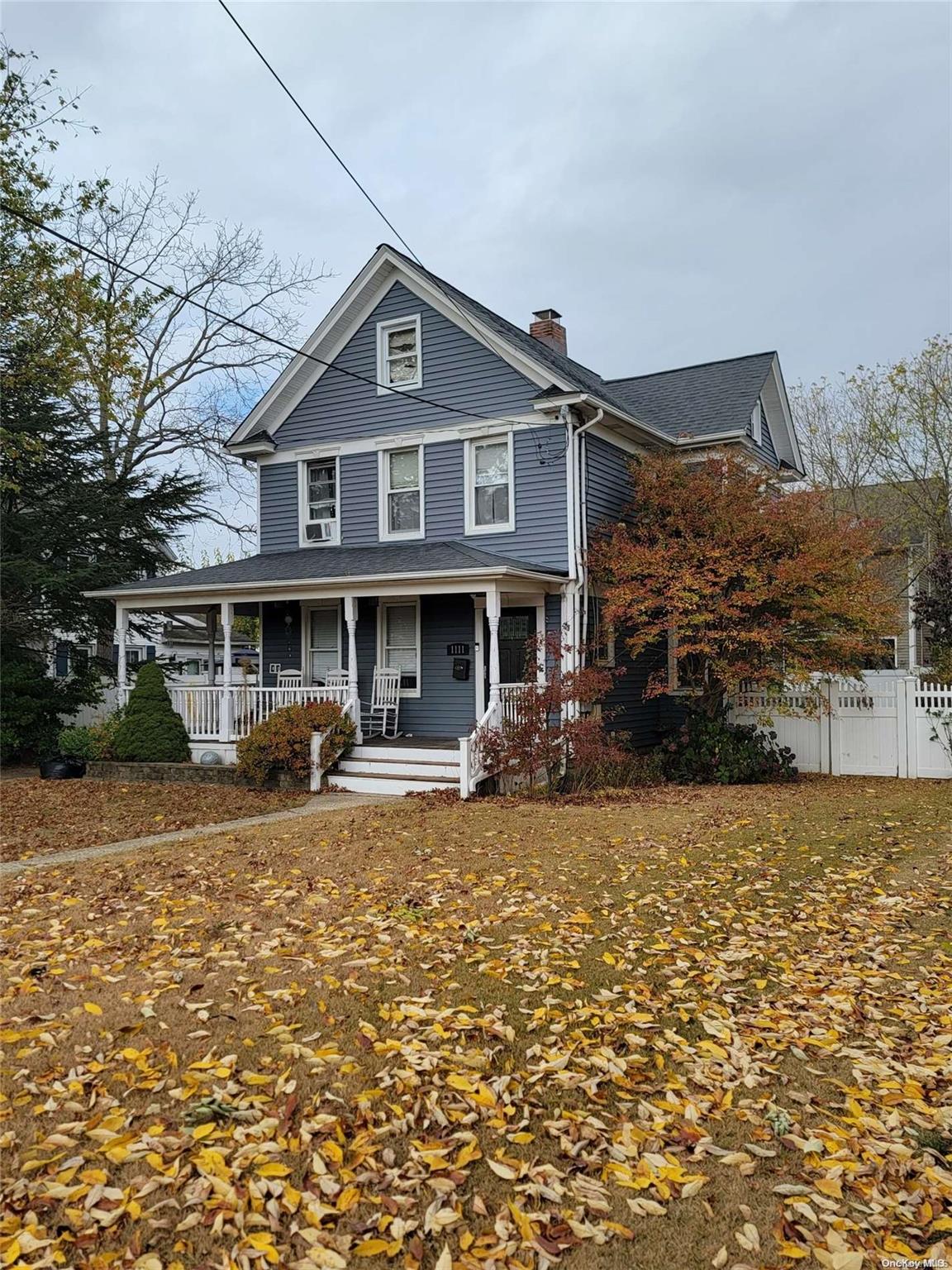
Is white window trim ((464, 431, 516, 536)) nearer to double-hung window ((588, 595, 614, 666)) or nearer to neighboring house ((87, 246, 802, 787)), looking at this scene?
neighboring house ((87, 246, 802, 787))

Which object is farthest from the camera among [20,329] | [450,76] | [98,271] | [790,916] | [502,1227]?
[98,271]

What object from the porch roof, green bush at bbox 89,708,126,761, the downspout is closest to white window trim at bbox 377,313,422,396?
the porch roof

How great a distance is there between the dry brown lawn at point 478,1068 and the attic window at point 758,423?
40.8ft

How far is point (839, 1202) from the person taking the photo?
3035 millimetres

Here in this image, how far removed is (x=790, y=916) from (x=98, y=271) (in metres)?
22.7

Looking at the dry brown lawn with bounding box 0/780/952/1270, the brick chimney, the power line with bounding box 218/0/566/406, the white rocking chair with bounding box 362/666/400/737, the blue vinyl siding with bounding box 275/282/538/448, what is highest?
the brick chimney

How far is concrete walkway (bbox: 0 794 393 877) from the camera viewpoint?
8.19m

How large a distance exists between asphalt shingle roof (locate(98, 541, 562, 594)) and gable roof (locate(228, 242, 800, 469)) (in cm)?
254

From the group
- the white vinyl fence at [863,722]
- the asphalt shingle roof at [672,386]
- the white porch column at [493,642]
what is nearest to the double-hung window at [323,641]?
the white porch column at [493,642]

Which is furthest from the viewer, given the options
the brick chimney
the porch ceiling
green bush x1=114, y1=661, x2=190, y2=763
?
the brick chimney

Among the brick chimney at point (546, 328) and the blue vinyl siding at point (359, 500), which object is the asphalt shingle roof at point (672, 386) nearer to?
the brick chimney at point (546, 328)

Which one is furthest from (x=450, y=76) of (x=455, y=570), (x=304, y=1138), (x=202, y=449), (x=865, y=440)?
(x=865, y=440)

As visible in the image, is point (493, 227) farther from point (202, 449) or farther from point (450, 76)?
point (202, 449)

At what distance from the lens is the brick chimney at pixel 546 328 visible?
18.6m
